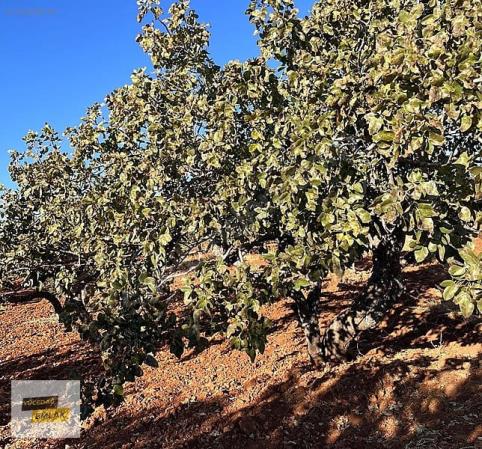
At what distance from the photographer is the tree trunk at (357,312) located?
8670mm

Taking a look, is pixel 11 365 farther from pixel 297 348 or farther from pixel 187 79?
pixel 187 79

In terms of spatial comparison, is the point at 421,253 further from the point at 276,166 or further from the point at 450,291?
the point at 276,166

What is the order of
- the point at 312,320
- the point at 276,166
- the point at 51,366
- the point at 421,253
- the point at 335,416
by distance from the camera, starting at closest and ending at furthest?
the point at 421,253 < the point at 276,166 < the point at 335,416 < the point at 312,320 < the point at 51,366

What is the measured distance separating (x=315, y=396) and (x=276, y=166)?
4.95 metres

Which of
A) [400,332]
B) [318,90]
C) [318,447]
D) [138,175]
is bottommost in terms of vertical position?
[318,447]

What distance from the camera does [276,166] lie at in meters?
4.48

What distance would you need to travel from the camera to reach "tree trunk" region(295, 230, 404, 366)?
8.67m

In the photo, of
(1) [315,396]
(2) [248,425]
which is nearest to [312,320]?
(1) [315,396]

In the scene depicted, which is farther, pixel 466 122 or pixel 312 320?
pixel 312 320

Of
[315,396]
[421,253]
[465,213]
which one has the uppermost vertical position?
[465,213]

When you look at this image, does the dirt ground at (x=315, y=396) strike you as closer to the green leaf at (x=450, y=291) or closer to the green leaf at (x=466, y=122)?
the green leaf at (x=450, y=291)

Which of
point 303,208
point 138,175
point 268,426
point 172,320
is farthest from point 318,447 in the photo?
point 138,175

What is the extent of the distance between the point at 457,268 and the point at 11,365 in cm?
1449

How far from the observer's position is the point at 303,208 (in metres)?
4.49
